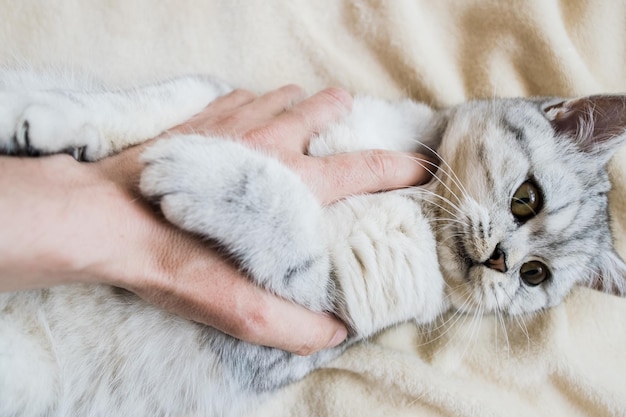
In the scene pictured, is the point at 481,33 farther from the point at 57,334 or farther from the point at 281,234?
the point at 57,334

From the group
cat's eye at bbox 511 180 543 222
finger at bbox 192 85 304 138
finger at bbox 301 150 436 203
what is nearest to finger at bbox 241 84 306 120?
finger at bbox 192 85 304 138

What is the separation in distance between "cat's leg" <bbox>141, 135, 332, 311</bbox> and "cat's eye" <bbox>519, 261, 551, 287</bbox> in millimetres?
501

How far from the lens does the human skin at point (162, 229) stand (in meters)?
0.72

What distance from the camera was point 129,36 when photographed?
4.00ft

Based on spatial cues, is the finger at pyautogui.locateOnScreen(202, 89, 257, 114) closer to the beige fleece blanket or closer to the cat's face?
the beige fleece blanket

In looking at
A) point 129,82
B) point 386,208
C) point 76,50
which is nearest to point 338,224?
point 386,208

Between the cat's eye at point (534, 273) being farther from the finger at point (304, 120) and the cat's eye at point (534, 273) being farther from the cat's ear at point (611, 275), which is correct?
the finger at point (304, 120)

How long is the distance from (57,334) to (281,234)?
0.49m

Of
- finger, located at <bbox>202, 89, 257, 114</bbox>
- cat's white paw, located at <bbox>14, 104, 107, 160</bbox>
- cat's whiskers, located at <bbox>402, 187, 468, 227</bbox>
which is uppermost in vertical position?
cat's white paw, located at <bbox>14, 104, 107, 160</bbox>

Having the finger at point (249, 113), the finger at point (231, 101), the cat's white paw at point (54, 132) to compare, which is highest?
the cat's white paw at point (54, 132)

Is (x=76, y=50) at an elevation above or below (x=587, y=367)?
above

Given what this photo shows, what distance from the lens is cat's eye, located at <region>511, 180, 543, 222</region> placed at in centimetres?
103

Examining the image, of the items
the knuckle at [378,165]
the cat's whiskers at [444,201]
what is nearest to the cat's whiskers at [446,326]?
the cat's whiskers at [444,201]

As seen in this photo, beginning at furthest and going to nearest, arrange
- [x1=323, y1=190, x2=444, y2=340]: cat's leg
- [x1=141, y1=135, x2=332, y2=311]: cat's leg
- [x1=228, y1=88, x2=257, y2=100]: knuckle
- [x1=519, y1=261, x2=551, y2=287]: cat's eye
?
[x1=228, y1=88, x2=257, y2=100]: knuckle → [x1=519, y1=261, x2=551, y2=287]: cat's eye → [x1=323, y1=190, x2=444, y2=340]: cat's leg → [x1=141, y1=135, x2=332, y2=311]: cat's leg
